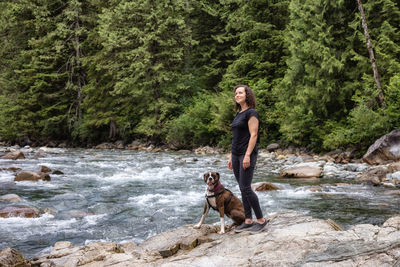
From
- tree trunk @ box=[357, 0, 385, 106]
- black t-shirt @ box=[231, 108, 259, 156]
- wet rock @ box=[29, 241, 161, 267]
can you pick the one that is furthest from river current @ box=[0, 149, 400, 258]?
tree trunk @ box=[357, 0, 385, 106]

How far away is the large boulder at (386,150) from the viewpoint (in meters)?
11.9

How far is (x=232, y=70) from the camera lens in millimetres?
22969

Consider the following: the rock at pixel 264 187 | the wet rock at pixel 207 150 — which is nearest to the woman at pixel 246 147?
the rock at pixel 264 187

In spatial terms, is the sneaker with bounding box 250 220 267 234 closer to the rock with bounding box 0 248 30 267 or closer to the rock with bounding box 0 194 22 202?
the rock with bounding box 0 248 30 267

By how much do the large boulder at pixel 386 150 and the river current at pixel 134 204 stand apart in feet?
8.89

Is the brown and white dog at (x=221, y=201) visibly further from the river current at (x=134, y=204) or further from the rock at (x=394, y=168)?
the rock at (x=394, y=168)

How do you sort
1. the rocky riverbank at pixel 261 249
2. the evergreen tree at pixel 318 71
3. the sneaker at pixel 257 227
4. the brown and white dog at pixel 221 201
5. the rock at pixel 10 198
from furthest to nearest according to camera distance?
Answer: 1. the evergreen tree at pixel 318 71
2. the rock at pixel 10 198
3. the brown and white dog at pixel 221 201
4. the sneaker at pixel 257 227
5. the rocky riverbank at pixel 261 249

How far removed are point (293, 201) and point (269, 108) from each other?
12885mm

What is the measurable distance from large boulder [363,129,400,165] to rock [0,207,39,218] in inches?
447

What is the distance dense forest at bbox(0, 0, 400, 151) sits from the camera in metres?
15.1

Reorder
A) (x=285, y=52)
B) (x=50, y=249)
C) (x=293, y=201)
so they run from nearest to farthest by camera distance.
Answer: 1. (x=50, y=249)
2. (x=293, y=201)
3. (x=285, y=52)

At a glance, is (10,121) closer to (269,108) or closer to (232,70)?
(232,70)

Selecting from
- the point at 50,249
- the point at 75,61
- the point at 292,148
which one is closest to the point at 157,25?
the point at 75,61

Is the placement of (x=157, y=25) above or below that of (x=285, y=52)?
above
